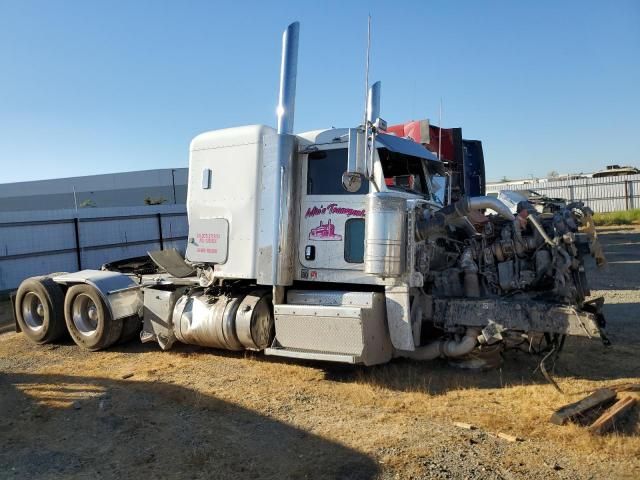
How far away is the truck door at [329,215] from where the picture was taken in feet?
19.3

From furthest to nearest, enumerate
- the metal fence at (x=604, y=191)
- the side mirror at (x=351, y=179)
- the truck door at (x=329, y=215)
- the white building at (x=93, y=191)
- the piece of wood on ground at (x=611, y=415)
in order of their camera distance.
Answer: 1. the white building at (x=93, y=191)
2. the metal fence at (x=604, y=191)
3. the truck door at (x=329, y=215)
4. the side mirror at (x=351, y=179)
5. the piece of wood on ground at (x=611, y=415)

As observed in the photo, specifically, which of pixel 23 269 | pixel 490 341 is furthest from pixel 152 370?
pixel 23 269

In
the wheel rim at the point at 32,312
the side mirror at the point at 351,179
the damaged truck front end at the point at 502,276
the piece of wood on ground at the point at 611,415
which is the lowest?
the piece of wood on ground at the point at 611,415

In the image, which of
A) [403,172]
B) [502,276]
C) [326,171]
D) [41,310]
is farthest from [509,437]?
[41,310]

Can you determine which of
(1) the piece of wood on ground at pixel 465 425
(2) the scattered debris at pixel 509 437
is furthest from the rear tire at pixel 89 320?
(2) the scattered debris at pixel 509 437

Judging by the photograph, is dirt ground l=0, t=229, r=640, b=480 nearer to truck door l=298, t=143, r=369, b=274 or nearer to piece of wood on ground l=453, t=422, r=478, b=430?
piece of wood on ground l=453, t=422, r=478, b=430

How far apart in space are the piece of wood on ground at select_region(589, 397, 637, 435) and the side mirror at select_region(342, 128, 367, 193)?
289 cm

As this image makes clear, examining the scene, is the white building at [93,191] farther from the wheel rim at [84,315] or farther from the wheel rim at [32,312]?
the wheel rim at [84,315]

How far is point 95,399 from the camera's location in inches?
221

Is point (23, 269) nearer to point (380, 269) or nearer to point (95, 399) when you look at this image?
point (95, 399)

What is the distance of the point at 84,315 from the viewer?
803 cm

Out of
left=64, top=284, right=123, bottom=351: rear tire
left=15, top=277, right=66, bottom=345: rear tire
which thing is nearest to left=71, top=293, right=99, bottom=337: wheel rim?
left=64, top=284, right=123, bottom=351: rear tire

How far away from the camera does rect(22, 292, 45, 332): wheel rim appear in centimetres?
853

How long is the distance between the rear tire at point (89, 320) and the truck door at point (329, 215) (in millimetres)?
3210
